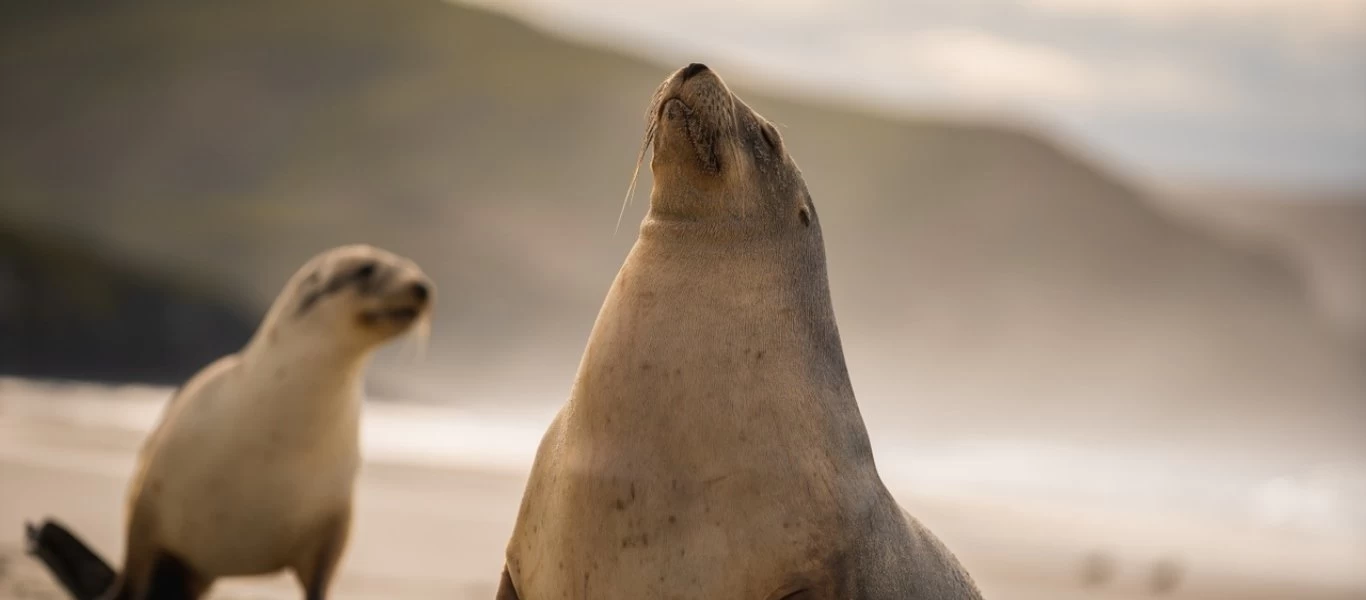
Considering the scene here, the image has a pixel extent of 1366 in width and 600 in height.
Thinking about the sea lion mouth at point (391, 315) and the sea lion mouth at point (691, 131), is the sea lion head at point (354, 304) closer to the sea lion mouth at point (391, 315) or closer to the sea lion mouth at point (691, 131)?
the sea lion mouth at point (391, 315)

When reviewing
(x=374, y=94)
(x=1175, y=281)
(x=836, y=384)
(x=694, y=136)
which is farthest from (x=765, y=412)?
(x=374, y=94)

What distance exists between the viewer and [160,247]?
2783 cm

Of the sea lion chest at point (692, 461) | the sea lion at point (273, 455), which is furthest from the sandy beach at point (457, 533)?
the sea lion chest at point (692, 461)

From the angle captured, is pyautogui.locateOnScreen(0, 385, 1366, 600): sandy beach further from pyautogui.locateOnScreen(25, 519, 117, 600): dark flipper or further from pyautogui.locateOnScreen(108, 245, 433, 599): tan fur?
pyautogui.locateOnScreen(108, 245, 433, 599): tan fur

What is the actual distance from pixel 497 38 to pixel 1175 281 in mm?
15257

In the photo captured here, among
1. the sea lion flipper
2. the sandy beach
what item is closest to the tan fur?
the sandy beach

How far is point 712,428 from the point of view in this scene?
8.86 feet

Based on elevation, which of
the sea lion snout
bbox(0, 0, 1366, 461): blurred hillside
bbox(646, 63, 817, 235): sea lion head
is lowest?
bbox(646, 63, 817, 235): sea lion head

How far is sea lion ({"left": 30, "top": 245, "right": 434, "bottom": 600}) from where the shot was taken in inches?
196

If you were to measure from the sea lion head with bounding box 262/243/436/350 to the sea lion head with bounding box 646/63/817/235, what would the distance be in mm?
2415

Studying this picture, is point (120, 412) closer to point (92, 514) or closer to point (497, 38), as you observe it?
point (92, 514)

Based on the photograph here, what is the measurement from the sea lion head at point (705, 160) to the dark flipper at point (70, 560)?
3238 mm

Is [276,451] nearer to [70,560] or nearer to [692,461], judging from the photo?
[70,560]

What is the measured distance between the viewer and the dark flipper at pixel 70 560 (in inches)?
206
